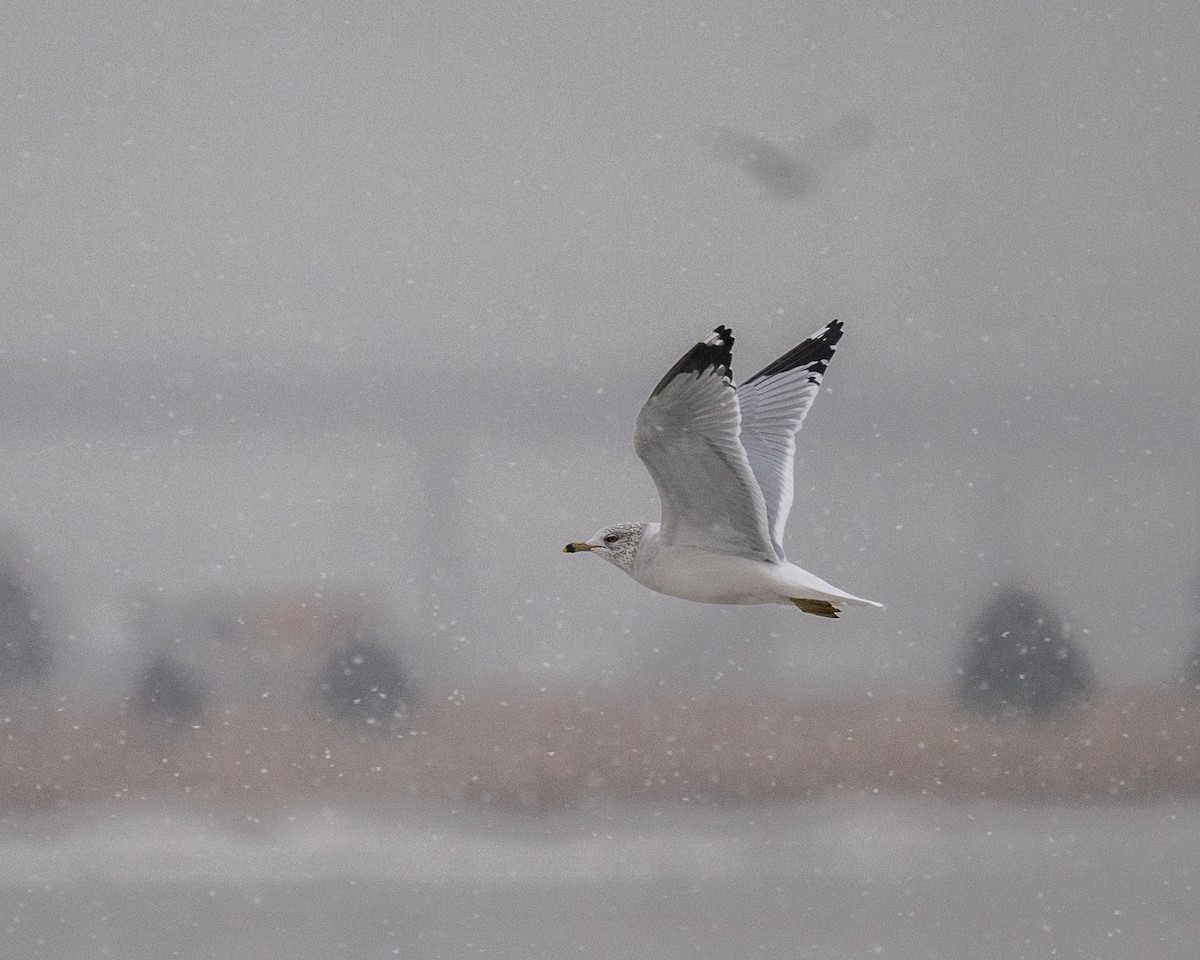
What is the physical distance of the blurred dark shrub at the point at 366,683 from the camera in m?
1.64

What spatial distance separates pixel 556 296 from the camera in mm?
1630

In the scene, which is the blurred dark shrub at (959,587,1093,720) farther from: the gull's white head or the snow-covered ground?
the gull's white head

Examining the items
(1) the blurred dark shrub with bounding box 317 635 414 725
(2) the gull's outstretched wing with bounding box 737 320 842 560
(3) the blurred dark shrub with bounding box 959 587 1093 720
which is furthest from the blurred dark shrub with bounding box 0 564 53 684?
(3) the blurred dark shrub with bounding box 959 587 1093 720

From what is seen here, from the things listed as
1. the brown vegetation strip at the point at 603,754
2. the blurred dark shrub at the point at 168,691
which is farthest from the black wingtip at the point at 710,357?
the blurred dark shrub at the point at 168,691

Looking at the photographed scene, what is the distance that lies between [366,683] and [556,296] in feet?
1.64

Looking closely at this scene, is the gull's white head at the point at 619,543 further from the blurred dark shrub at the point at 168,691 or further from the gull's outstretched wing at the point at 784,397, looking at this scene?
the blurred dark shrub at the point at 168,691

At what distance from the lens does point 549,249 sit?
64.0 inches

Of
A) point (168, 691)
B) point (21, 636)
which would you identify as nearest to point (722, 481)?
point (168, 691)

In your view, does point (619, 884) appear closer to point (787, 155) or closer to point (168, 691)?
point (168, 691)

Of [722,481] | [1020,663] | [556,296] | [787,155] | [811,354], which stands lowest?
[1020,663]

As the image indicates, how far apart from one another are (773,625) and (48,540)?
85cm

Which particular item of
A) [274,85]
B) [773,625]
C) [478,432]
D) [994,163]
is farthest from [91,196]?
[994,163]

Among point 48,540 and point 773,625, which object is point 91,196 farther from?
point 773,625

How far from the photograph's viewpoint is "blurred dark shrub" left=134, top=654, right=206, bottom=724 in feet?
5.35
